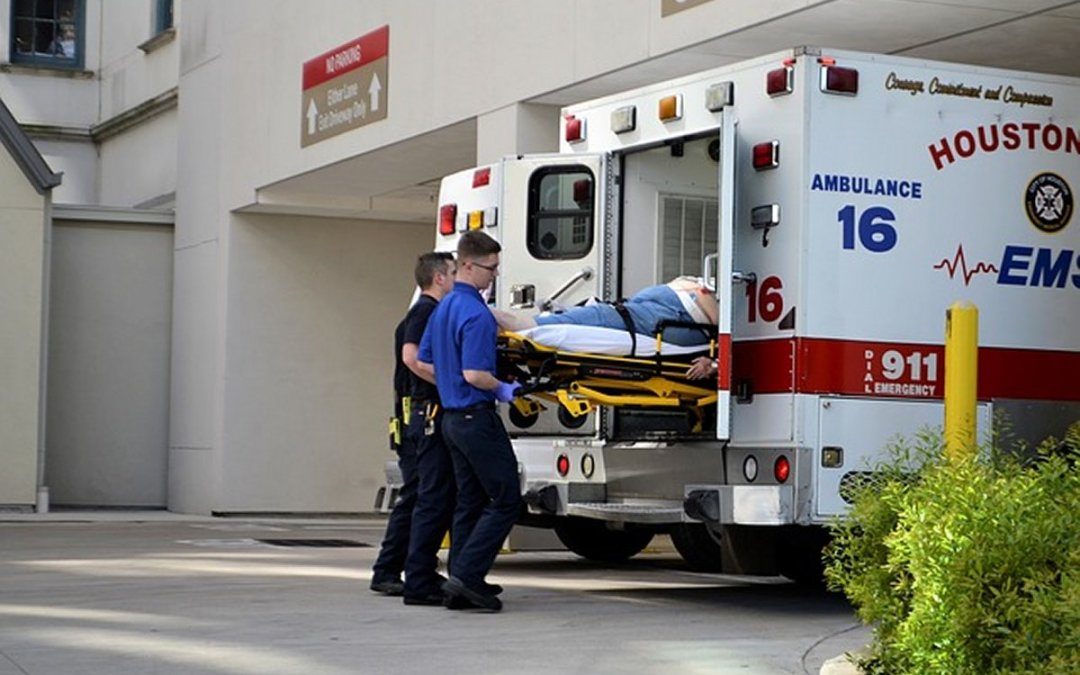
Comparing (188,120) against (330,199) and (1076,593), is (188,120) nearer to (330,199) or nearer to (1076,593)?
(330,199)

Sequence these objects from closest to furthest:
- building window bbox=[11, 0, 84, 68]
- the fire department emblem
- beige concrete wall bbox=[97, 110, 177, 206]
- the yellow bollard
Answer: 1. the yellow bollard
2. the fire department emblem
3. beige concrete wall bbox=[97, 110, 177, 206]
4. building window bbox=[11, 0, 84, 68]

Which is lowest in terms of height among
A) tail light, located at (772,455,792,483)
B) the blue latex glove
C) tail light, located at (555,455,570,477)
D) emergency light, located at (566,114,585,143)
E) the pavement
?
the pavement

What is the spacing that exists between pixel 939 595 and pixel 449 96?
443 inches

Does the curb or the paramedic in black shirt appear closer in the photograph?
the curb

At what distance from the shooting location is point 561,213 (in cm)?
1214

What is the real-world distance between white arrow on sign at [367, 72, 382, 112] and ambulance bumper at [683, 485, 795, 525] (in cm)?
872

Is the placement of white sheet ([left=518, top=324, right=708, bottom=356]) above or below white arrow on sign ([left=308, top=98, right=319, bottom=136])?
below

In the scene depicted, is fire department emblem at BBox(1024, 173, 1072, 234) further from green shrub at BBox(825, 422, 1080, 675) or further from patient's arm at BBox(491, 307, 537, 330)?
green shrub at BBox(825, 422, 1080, 675)

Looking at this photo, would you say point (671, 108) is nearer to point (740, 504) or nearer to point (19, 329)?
point (740, 504)

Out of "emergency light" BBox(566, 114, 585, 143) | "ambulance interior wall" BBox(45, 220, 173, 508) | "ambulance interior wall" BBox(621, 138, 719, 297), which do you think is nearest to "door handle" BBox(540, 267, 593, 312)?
"ambulance interior wall" BBox(621, 138, 719, 297)

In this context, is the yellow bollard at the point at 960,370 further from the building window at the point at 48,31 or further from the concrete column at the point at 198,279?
the building window at the point at 48,31

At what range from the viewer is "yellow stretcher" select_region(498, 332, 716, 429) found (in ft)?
33.9

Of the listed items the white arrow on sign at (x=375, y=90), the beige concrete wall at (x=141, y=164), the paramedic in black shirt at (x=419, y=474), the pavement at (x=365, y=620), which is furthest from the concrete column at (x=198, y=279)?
the paramedic in black shirt at (x=419, y=474)

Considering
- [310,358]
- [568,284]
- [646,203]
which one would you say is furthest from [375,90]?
[646,203]
